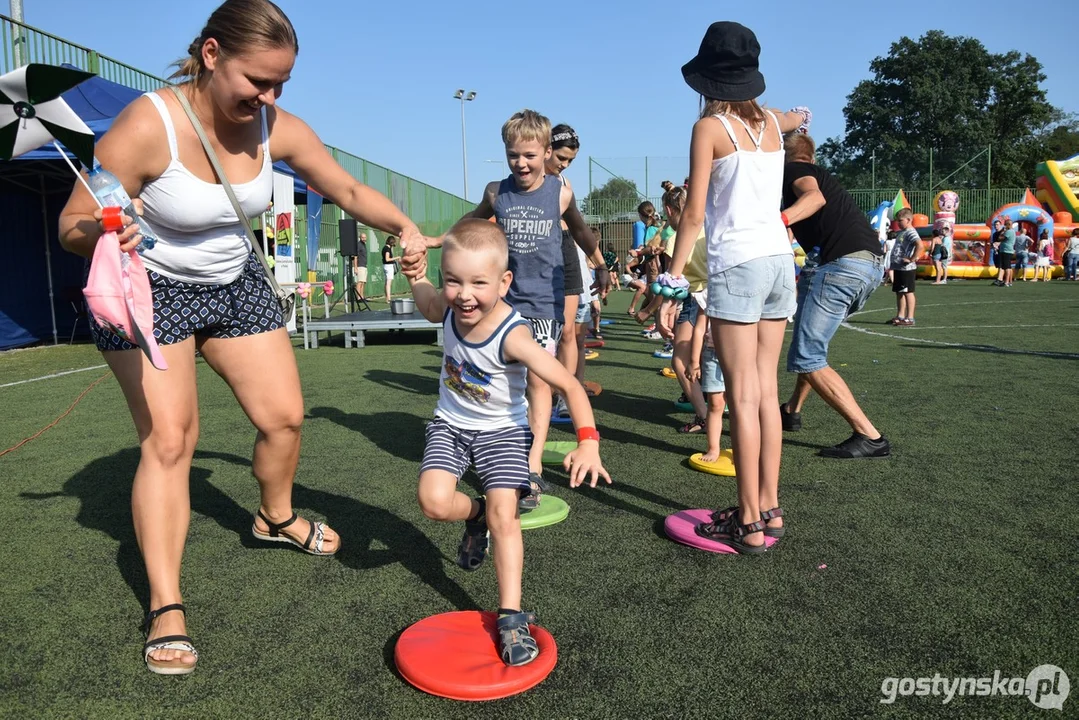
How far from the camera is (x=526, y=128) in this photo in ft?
14.2

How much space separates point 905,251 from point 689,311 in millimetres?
9381

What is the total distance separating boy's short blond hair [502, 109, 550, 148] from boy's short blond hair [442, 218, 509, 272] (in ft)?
4.98

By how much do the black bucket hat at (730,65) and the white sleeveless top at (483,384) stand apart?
4.47 ft

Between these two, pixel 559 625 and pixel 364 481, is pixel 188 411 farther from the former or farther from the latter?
pixel 364 481

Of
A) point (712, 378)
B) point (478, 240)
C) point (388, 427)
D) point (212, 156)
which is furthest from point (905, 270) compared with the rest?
point (212, 156)

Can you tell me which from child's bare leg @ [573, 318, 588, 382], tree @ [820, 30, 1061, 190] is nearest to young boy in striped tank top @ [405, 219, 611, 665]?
child's bare leg @ [573, 318, 588, 382]

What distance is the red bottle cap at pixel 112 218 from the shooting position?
2.29 m

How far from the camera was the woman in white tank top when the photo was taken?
8.32ft

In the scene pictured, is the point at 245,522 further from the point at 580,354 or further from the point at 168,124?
the point at 580,354

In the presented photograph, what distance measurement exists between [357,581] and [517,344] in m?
1.23

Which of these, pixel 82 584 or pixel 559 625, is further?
pixel 82 584

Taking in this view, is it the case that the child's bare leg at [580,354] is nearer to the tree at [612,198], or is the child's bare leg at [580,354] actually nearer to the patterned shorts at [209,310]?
the patterned shorts at [209,310]

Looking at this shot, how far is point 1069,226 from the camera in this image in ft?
98.5

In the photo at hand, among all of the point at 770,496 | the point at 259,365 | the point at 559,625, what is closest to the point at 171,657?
the point at 259,365
